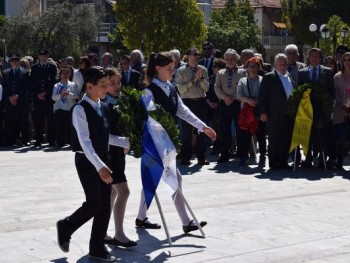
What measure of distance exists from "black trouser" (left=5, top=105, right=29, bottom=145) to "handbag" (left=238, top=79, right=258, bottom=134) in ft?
20.0

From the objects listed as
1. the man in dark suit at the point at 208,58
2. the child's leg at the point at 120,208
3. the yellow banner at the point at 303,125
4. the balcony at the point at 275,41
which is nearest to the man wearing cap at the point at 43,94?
the man in dark suit at the point at 208,58

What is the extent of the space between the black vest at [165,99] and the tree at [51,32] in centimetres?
Answer: 3232

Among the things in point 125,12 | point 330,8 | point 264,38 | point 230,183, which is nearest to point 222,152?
point 230,183

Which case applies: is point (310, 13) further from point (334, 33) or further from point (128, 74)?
point (128, 74)

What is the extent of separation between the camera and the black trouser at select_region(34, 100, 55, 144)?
19.0 m

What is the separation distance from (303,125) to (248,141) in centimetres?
120

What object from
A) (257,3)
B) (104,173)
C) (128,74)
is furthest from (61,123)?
(257,3)

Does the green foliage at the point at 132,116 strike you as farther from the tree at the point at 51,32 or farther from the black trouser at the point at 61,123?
the tree at the point at 51,32

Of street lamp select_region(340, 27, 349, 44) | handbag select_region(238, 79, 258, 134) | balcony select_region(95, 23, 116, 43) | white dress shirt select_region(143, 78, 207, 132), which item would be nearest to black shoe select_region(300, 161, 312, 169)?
handbag select_region(238, 79, 258, 134)

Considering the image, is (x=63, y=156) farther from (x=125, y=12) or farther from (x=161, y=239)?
(x=125, y=12)

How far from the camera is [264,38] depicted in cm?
8538

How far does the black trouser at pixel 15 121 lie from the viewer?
62.9 ft

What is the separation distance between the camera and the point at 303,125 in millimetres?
14438

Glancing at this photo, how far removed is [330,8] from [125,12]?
71.3 feet
